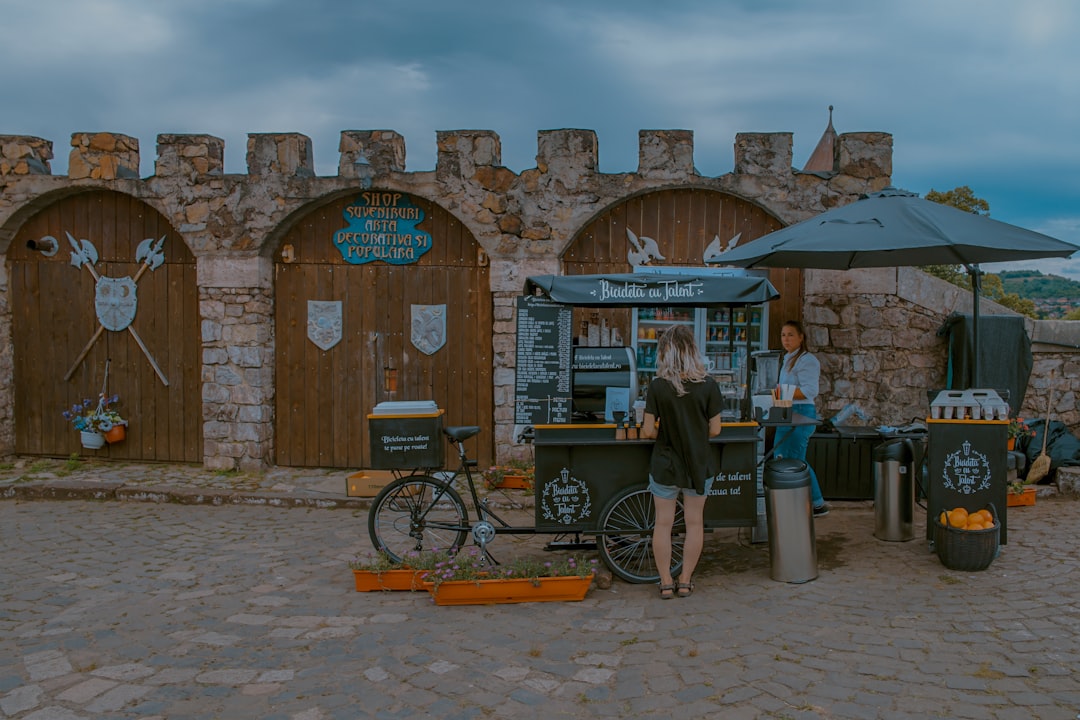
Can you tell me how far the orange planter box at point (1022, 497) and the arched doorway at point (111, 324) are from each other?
8008mm

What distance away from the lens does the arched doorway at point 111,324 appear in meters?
9.13

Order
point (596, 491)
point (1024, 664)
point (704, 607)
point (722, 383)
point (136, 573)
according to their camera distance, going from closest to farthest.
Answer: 1. point (1024, 664)
2. point (704, 607)
3. point (596, 491)
4. point (136, 573)
5. point (722, 383)

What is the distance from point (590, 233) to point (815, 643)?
5.26 meters

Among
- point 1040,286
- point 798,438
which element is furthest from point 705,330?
point 1040,286

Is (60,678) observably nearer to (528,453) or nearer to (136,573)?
(136,573)

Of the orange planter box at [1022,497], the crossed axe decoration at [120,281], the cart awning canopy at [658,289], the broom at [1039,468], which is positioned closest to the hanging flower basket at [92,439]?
the crossed axe decoration at [120,281]

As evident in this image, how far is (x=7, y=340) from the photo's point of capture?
9.35 m

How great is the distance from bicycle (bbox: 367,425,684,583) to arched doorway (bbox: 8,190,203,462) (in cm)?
448

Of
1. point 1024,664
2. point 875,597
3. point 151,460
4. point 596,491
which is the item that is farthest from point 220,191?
point 1024,664

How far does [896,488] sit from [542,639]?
3117 millimetres

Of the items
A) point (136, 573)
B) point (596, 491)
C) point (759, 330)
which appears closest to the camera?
point (596, 491)

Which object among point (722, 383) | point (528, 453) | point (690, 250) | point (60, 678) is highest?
point (690, 250)

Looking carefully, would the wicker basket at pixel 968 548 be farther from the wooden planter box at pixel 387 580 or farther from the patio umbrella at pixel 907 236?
the wooden planter box at pixel 387 580

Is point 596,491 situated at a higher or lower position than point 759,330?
lower
